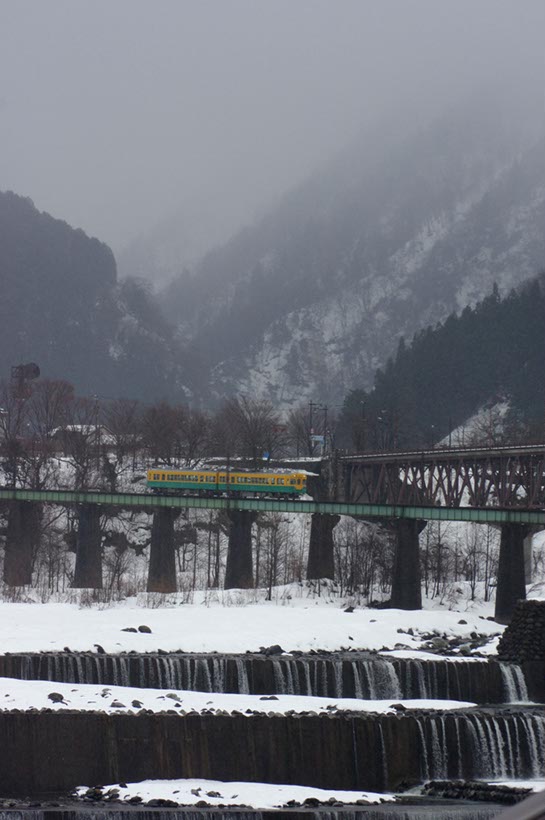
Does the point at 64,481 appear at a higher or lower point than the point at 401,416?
lower

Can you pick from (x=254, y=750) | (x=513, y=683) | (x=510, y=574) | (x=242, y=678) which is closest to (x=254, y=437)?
(x=510, y=574)

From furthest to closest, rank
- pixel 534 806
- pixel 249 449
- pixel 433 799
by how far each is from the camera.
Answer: pixel 249 449
pixel 433 799
pixel 534 806

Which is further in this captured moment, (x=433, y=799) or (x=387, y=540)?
(x=387, y=540)

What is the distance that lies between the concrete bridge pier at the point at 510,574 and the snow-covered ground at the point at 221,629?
287 inches

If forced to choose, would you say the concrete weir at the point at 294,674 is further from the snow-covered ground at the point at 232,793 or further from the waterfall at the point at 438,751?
the snow-covered ground at the point at 232,793

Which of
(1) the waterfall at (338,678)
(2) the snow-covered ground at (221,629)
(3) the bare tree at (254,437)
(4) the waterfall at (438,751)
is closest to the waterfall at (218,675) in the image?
(1) the waterfall at (338,678)

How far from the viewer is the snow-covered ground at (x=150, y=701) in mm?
42375

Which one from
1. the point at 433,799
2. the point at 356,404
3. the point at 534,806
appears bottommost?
the point at 433,799

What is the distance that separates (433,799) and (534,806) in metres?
34.1

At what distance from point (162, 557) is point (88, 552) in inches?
261

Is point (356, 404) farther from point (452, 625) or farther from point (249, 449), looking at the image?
point (452, 625)

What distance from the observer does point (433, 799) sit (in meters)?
38.6

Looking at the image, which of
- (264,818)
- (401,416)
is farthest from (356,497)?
(264,818)

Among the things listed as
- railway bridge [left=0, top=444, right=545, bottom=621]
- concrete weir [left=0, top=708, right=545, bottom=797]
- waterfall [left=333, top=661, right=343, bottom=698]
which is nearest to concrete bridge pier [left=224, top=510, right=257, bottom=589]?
railway bridge [left=0, top=444, right=545, bottom=621]
